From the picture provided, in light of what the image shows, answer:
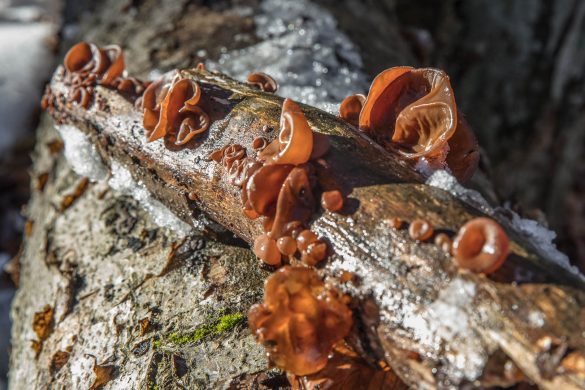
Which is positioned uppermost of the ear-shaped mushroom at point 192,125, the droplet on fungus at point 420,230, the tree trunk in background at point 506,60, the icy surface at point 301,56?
the droplet on fungus at point 420,230

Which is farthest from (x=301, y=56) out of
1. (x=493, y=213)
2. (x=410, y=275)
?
(x=410, y=275)

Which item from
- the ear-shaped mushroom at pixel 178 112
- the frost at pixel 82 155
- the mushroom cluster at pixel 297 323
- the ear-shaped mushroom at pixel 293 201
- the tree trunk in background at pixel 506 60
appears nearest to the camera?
the mushroom cluster at pixel 297 323

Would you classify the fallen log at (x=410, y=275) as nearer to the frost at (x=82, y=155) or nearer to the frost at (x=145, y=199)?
the frost at (x=145, y=199)

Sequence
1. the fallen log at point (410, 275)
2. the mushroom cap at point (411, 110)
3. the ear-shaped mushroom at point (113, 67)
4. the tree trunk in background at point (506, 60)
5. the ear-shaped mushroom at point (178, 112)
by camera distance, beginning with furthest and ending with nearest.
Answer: the tree trunk in background at point (506, 60) < the ear-shaped mushroom at point (113, 67) < the ear-shaped mushroom at point (178, 112) < the mushroom cap at point (411, 110) < the fallen log at point (410, 275)

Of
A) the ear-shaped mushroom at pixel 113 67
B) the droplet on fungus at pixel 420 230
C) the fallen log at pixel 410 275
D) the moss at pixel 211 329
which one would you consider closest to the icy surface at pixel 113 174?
the fallen log at pixel 410 275

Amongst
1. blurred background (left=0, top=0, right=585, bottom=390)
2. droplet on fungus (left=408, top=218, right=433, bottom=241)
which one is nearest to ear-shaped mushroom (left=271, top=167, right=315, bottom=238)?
droplet on fungus (left=408, top=218, right=433, bottom=241)

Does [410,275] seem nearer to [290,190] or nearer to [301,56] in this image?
[290,190]
